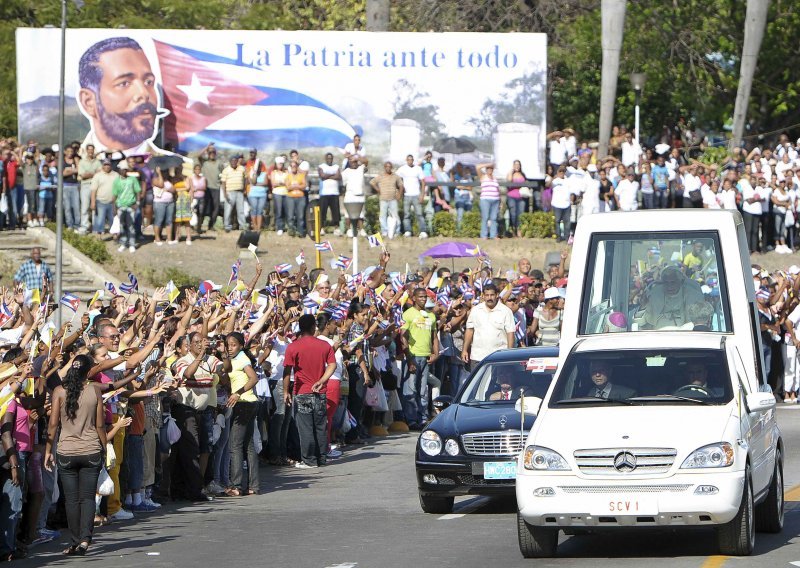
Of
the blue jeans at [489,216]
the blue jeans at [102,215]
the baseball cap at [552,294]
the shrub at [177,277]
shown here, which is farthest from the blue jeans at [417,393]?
the blue jeans at [489,216]

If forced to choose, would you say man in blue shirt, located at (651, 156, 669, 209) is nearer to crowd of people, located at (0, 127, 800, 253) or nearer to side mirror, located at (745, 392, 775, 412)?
crowd of people, located at (0, 127, 800, 253)

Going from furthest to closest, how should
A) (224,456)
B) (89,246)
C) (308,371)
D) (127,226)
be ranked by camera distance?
(127,226) < (89,246) < (308,371) < (224,456)

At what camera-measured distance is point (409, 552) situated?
13.7m

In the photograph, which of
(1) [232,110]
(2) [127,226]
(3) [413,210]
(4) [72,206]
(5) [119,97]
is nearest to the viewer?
(2) [127,226]

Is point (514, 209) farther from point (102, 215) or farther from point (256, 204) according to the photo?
point (102, 215)

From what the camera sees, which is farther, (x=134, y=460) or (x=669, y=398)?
(x=134, y=460)

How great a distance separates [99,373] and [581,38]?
4273 centimetres

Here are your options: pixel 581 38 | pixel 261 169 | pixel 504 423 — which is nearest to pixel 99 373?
pixel 504 423

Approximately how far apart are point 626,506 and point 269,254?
2763 cm

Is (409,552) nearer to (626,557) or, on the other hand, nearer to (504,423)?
(626,557)

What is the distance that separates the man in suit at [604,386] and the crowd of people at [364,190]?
24498 mm

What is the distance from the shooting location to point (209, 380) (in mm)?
17453

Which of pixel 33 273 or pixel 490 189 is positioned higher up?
pixel 490 189

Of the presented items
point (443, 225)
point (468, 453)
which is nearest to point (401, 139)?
point (443, 225)
